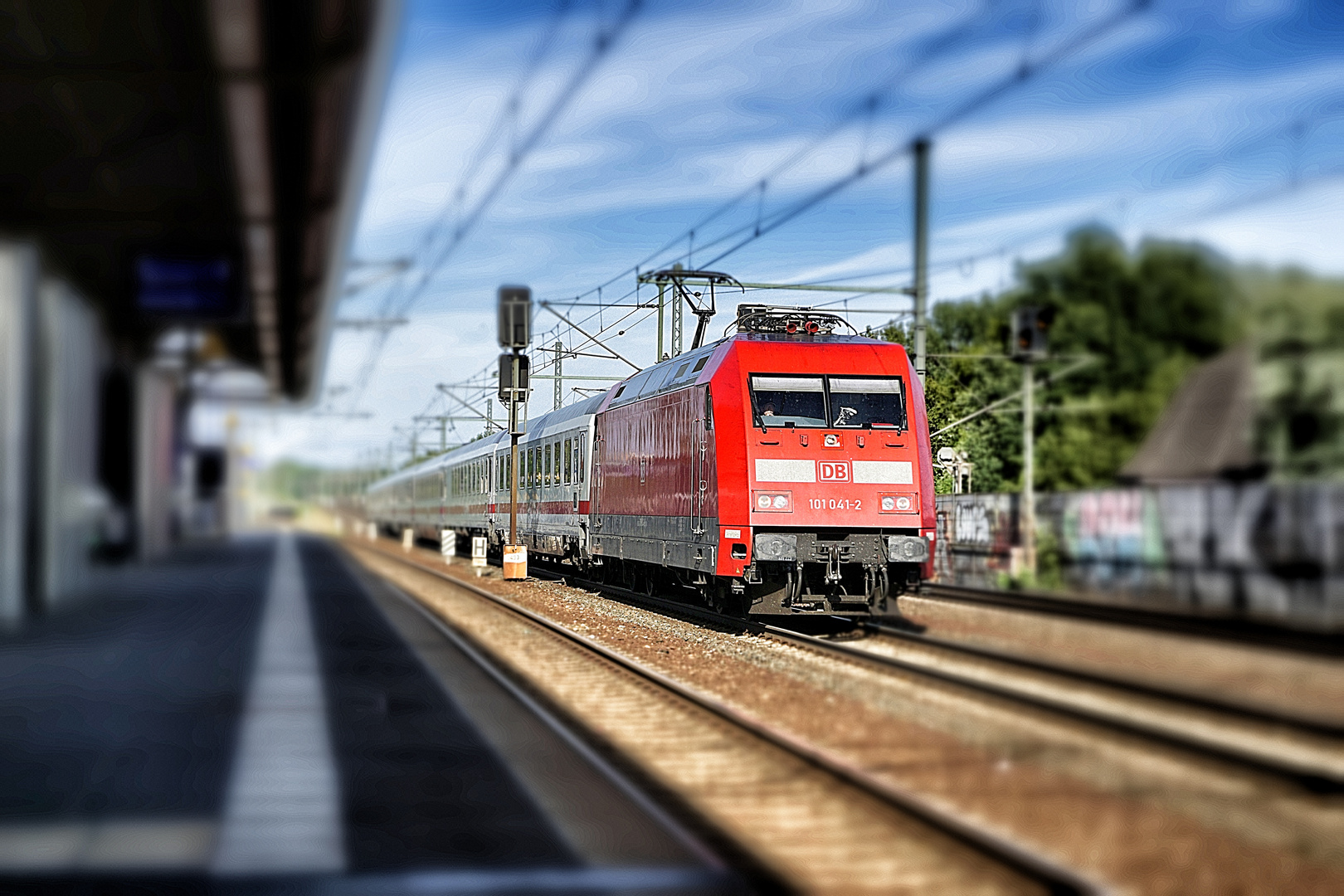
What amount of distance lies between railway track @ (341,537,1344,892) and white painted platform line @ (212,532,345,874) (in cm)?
306

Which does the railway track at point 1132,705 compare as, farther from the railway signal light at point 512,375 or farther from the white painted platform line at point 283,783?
the railway signal light at point 512,375

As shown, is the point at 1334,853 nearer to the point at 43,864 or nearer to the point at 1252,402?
the point at 1252,402

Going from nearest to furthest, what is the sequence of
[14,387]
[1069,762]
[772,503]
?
[1069,762] < [14,387] < [772,503]

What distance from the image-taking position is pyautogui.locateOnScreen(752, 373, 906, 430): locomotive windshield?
1562 centimetres

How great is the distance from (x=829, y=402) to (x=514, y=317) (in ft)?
36.7

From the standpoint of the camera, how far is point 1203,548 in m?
15.2

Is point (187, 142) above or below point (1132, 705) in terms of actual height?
above

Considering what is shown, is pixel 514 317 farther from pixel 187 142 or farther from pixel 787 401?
pixel 187 142

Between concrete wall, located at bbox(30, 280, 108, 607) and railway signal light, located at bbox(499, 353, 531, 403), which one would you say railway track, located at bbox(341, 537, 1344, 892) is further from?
railway signal light, located at bbox(499, 353, 531, 403)

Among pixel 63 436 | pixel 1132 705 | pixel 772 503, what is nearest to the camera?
pixel 1132 705

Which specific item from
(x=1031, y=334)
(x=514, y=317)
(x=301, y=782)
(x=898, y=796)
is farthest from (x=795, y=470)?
(x=514, y=317)

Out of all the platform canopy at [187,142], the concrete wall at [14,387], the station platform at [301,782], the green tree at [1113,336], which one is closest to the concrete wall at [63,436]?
the platform canopy at [187,142]

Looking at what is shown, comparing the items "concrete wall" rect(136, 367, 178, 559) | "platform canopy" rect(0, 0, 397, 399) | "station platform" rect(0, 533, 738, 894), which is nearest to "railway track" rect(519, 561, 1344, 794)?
"station platform" rect(0, 533, 738, 894)

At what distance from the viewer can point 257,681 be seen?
12.4 metres
